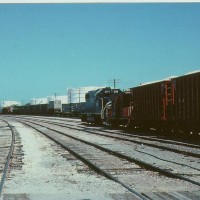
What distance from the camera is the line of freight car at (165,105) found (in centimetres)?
1962

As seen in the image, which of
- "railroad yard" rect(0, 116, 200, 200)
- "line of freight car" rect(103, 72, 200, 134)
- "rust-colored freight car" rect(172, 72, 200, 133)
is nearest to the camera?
"railroad yard" rect(0, 116, 200, 200)

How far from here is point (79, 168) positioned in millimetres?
11820

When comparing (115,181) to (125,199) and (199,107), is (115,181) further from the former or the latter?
(199,107)

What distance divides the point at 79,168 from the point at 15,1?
5439 mm

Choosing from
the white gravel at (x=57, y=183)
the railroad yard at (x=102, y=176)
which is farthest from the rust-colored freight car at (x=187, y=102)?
the white gravel at (x=57, y=183)

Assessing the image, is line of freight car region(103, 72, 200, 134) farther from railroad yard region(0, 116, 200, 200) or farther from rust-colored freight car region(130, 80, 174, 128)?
railroad yard region(0, 116, 200, 200)

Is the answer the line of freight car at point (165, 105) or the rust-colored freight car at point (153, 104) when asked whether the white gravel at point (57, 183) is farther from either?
the rust-colored freight car at point (153, 104)

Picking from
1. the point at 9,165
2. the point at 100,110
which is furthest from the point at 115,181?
the point at 100,110

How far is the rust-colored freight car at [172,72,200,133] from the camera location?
19.1 meters

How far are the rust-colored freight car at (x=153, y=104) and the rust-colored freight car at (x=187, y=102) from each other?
89cm

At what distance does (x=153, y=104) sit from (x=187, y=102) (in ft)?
15.4

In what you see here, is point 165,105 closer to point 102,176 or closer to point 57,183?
point 102,176

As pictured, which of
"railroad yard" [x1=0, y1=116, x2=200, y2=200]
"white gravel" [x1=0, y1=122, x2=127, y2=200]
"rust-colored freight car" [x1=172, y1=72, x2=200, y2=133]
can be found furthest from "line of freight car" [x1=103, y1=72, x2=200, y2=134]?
"white gravel" [x1=0, y1=122, x2=127, y2=200]

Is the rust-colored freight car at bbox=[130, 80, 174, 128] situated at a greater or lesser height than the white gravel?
greater
